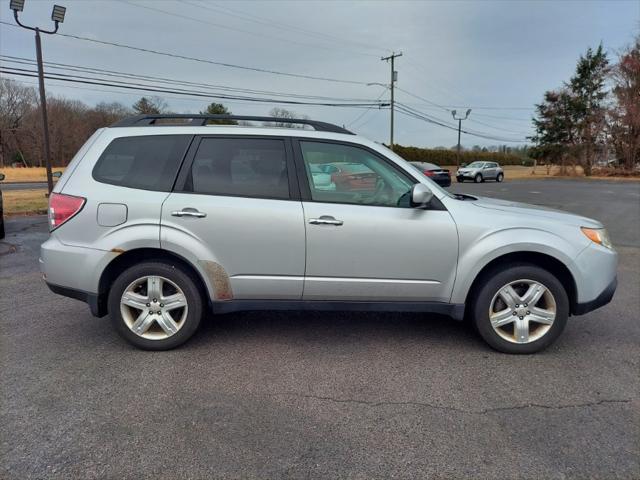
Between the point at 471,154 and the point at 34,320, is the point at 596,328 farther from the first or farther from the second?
the point at 471,154

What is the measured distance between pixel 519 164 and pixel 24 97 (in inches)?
3150

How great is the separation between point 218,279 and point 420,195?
177 cm

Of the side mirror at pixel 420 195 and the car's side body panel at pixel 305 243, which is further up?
the side mirror at pixel 420 195

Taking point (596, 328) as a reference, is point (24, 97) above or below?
above

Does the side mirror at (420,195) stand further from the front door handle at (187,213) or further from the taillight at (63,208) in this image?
the taillight at (63,208)

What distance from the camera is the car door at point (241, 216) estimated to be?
3.39 m

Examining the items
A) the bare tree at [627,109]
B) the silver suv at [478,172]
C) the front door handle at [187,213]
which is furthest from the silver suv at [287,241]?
the bare tree at [627,109]

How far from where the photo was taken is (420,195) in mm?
3303

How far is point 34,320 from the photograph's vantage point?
4.26m

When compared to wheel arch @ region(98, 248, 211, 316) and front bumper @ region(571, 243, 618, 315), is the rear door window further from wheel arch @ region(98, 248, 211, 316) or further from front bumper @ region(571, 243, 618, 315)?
front bumper @ region(571, 243, 618, 315)

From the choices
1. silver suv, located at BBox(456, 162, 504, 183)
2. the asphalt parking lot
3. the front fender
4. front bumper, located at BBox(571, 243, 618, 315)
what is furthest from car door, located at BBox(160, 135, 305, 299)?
silver suv, located at BBox(456, 162, 504, 183)

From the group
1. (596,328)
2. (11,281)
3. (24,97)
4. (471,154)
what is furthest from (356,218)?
(24,97)

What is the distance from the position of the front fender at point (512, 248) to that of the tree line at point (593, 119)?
146 feet

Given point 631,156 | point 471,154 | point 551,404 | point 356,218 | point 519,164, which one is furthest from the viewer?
point 519,164
